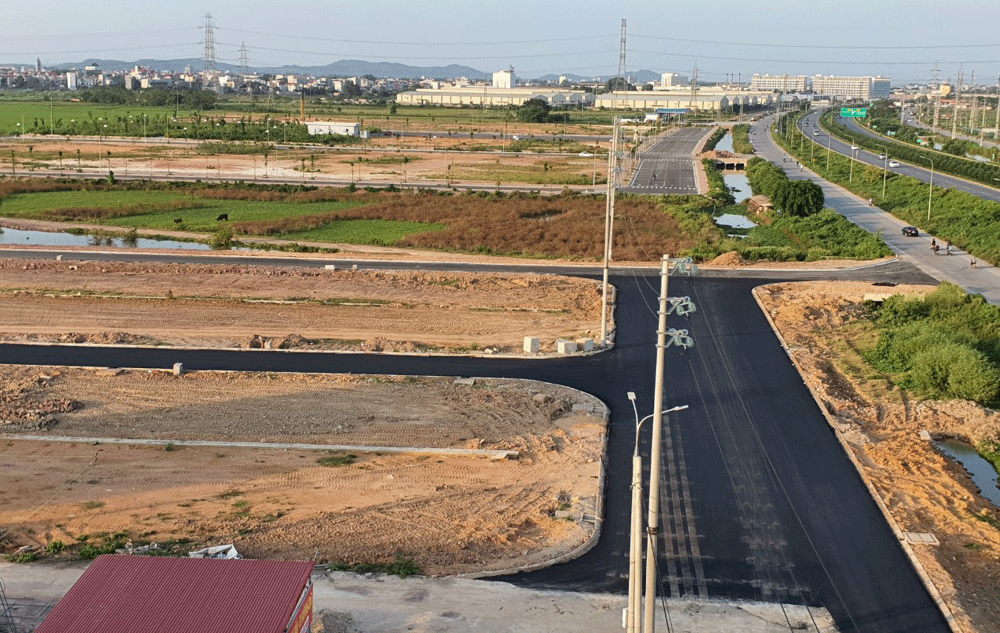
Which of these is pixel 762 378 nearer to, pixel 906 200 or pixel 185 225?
pixel 185 225

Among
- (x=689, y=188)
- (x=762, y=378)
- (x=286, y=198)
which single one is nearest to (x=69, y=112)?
(x=286, y=198)

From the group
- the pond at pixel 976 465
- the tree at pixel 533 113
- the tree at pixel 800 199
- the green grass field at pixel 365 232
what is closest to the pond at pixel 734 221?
the tree at pixel 800 199

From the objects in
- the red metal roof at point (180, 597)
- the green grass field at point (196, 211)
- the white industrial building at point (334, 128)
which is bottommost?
the red metal roof at point (180, 597)

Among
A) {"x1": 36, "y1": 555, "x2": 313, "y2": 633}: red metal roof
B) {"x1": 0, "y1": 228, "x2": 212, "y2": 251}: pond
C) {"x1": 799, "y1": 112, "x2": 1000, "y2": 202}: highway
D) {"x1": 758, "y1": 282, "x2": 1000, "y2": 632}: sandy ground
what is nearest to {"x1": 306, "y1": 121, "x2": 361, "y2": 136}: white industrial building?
{"x1": 799, "y1": 112, "x2": 1000, "y2": 202}: highway

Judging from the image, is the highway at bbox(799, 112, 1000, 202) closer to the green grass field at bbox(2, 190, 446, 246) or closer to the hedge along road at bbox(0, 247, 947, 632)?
the green grass field at bbox(2, 190, 446, 246)

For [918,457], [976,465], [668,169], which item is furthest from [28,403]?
[668,169]

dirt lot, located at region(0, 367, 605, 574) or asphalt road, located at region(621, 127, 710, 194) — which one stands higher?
asphalt road, located at region(621, 127, 710, 194)

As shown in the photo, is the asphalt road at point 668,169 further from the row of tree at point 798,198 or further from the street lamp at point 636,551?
the street lamp at point 636,551
